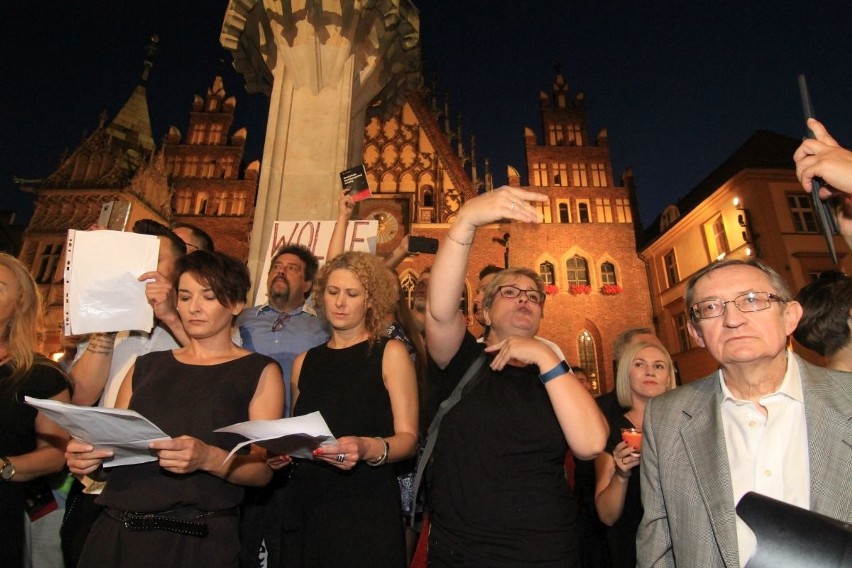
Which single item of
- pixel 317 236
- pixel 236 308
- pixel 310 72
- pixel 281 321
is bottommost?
pixel 236 308

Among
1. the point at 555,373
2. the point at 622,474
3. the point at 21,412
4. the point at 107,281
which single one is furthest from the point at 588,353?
the point at 21,412

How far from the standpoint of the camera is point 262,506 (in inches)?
76.9

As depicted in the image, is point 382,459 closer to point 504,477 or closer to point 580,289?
point 504,477

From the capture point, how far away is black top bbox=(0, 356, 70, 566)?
157 cm

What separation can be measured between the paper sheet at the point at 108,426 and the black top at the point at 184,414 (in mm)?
126

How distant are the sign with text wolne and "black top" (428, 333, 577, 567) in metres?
1.66

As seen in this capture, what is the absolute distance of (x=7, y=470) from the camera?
61.0 inches

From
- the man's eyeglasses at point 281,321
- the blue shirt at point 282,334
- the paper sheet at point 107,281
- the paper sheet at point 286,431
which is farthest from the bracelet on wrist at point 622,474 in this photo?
the paper sheet at point 107,281

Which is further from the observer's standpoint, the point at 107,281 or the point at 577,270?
the point at 577,270

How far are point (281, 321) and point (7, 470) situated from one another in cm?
128

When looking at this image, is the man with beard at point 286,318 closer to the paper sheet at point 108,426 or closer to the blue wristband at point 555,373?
the paper sheet at point 108,426

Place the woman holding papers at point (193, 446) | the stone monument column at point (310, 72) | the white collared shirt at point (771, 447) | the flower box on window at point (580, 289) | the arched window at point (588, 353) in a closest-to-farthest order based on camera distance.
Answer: the white collared shirt at point (771, 447)
the woman holding papers at point (193, 446)
the stone monument column at point (310, 72)
the arched window at point (588, 353)
the flower box on window at point (580, 289)

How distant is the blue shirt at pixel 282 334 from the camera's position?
250 centimetres

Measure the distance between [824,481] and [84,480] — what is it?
8.30 feet
